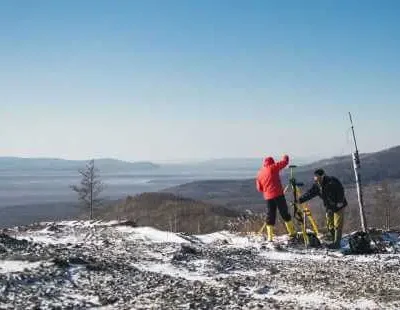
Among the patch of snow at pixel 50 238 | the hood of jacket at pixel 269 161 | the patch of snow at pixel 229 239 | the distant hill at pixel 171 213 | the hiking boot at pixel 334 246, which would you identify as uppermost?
the hood of jacket at pixel 269 161

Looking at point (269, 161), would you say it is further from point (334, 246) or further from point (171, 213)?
point (171, 213)

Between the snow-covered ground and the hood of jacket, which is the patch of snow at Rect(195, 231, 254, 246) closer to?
the snow-covered ground

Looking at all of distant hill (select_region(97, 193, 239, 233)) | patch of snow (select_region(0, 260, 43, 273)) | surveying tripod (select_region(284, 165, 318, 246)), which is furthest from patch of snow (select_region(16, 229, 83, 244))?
distant hill (select_region(97, 193, 239, 233))

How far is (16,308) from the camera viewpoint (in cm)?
993

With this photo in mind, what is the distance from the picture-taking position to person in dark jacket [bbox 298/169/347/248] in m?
19.3

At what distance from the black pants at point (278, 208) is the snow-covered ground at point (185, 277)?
1.22 m

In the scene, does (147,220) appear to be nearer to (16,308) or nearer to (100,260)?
(100,260)

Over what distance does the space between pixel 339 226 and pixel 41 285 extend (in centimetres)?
1097

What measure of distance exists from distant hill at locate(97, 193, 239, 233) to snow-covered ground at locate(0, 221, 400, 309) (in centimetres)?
2875

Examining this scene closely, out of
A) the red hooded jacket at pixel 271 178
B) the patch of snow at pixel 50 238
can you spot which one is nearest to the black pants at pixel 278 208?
the red hooded jacket at pixel 271 178

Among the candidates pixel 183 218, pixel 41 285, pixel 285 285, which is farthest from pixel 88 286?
pixel 183 218

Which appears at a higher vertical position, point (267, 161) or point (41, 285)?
point (267, 161)

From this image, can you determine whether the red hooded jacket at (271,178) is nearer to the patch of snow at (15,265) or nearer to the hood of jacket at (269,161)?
the hood of jacket at (269,161)

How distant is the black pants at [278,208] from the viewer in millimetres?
19781
